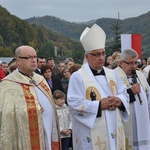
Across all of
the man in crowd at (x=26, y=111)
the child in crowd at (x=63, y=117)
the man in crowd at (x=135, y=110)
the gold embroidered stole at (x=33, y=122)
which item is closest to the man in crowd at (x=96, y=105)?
the man in crowd at (x=26, y=111)

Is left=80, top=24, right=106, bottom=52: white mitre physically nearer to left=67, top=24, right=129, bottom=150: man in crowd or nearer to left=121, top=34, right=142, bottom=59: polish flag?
left=67, top=24, right=129, bottom=150: man in crowd

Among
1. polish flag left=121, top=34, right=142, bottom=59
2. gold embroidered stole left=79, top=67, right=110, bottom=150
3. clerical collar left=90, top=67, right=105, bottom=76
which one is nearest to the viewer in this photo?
gold embroidered stole left=79, top=67, right=110, bottom=150

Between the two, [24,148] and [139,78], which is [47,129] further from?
[139,78]

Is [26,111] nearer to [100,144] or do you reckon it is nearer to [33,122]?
[33,122]

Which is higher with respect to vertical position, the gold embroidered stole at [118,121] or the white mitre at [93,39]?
the white mitre at [93,39]

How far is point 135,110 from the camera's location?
696cm

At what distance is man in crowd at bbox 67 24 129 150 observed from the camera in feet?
19.5

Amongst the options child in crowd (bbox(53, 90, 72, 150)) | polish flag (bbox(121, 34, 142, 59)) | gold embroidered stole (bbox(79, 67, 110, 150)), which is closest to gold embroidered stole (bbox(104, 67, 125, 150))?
gold embroidered stole (bbox(79, 67, 110, 150))

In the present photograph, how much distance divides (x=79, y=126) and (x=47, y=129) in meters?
0.45

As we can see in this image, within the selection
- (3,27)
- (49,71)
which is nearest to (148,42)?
(3,27)

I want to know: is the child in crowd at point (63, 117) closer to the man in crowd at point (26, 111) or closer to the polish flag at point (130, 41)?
the polish flag at point (130, 41)

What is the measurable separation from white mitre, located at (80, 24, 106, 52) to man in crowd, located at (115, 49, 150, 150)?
0.69m

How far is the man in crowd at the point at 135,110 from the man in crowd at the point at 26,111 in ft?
4.51

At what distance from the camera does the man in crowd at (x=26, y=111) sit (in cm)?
569
